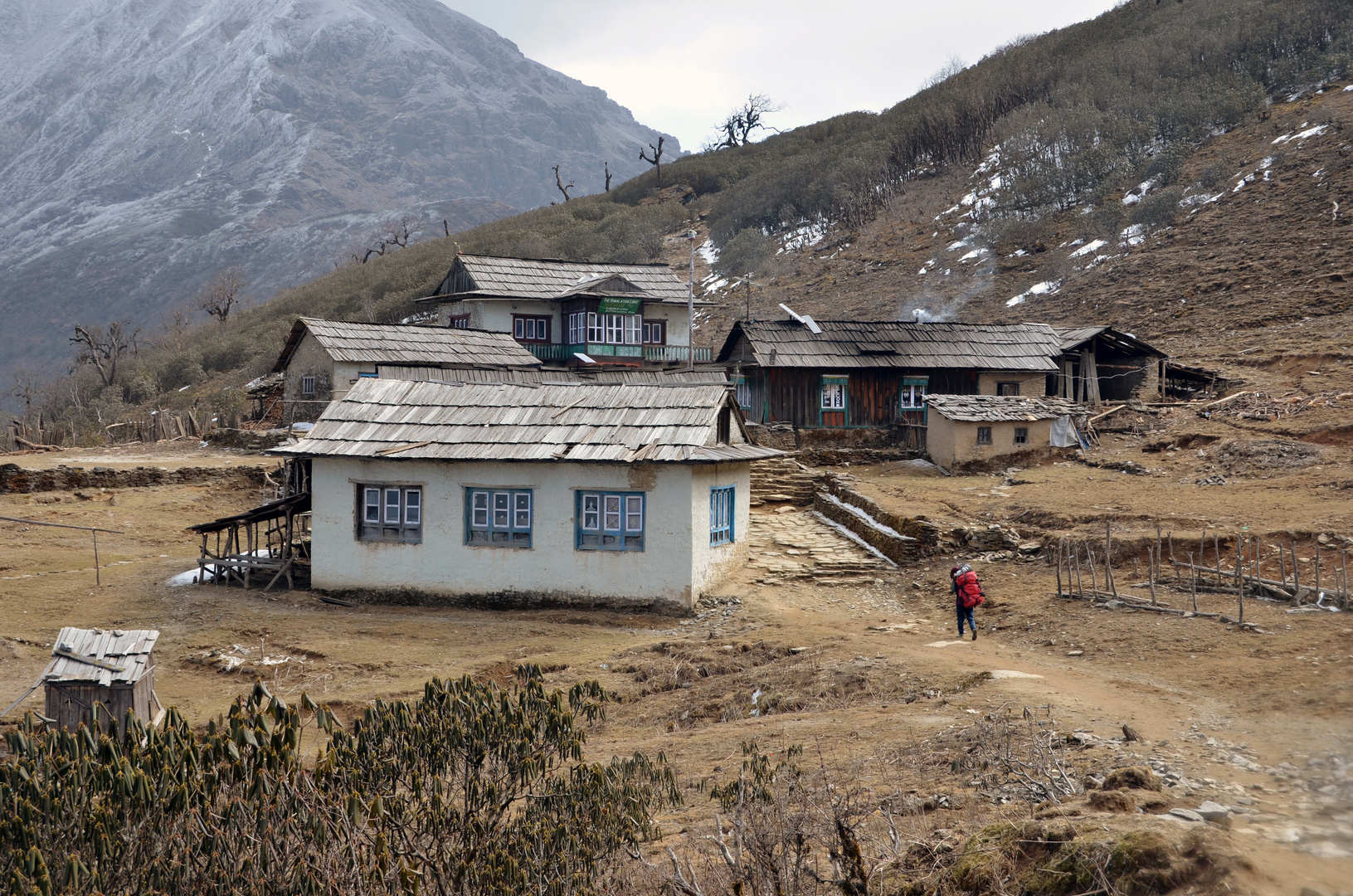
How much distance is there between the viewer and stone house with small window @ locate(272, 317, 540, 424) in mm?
33469

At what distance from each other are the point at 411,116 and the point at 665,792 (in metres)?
198

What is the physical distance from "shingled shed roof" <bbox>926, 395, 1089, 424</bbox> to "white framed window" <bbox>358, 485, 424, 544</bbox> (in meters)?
15.0

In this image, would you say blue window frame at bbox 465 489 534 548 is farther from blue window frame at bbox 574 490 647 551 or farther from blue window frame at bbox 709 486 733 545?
blue window frame at bbox 709 486 733 545

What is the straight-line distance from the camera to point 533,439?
60.7ft

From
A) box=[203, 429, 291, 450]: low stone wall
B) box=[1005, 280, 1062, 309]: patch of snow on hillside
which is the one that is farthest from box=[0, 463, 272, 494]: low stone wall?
box=[1005, 280, 1062, 309]: patch of snow on hillside

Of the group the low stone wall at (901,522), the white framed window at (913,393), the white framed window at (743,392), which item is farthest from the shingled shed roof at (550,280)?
the low stone wall at (901,522)

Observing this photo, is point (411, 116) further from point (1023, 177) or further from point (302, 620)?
point (302, 620)

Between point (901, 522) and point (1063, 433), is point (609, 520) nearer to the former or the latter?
point (901, 522)

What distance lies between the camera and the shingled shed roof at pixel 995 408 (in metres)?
27.5

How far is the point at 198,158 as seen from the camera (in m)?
157

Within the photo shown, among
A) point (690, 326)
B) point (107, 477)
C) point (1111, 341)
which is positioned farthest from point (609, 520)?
point (1111, 341)

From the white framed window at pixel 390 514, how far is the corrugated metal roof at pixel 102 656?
25.5ft

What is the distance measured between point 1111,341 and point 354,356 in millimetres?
24612

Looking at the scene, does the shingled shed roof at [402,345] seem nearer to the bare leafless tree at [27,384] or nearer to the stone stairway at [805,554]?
the stone stairway at [805,554]
